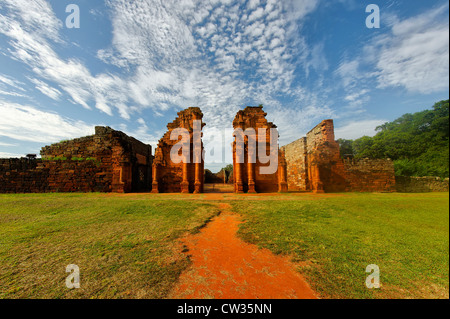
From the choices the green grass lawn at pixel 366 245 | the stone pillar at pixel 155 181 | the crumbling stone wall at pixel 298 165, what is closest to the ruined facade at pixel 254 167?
the crumbling stone wall at pixel 298 165

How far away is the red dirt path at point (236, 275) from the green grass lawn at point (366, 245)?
24 cm

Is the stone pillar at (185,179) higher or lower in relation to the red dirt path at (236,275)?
higher

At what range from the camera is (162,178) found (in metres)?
14.5

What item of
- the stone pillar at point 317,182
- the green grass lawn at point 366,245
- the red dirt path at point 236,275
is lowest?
the red dirt path at point 236,275

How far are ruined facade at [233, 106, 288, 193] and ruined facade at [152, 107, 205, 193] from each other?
323cm

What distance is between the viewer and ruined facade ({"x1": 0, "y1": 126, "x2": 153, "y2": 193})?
13914 mm

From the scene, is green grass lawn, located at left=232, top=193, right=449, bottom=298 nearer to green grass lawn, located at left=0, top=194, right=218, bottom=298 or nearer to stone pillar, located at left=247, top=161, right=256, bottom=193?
green grass lawn, located at left=0, top=194, right=218, bottom=298

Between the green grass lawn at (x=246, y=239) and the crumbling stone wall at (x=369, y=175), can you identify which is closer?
the green grass lawn at (x=246, y=239)

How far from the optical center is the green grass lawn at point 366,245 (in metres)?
1.97

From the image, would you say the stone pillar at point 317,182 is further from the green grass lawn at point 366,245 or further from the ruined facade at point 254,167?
the green grass lawn at point 366,245

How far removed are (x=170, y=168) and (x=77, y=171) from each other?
7988 mm

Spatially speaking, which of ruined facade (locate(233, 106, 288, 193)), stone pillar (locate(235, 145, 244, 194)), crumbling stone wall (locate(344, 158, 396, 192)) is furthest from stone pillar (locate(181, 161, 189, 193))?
crumbling stone wall (locate(344, 158, 396, 192))
